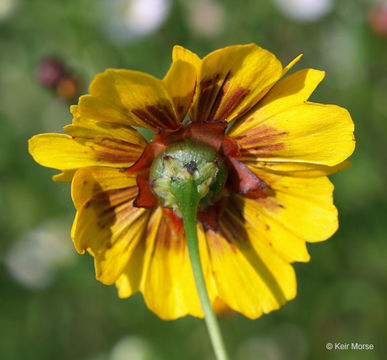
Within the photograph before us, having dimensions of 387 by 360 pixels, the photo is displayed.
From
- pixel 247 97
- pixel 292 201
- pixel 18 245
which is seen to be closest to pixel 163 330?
pixel 18 245

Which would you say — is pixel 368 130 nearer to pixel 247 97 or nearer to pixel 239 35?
pixel 239 35

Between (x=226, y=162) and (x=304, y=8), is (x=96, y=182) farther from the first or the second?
(x=304, y=8)

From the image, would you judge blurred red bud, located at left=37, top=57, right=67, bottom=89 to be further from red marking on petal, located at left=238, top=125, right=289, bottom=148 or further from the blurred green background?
red marking on petal, located at left=238, top=125, right=289, bottom=148

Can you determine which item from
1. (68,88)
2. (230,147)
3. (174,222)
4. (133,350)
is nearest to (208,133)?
(230,147)

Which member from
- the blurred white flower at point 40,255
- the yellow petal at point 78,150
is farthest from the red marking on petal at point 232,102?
the blurred white flower at point 40,255

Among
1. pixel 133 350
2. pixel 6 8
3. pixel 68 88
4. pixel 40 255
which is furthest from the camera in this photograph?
pixel 6 8

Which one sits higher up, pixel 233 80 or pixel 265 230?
pixel 233 80

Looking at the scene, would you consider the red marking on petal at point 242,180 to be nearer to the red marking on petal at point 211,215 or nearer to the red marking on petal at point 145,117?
the red marking on petal at point 211,215
